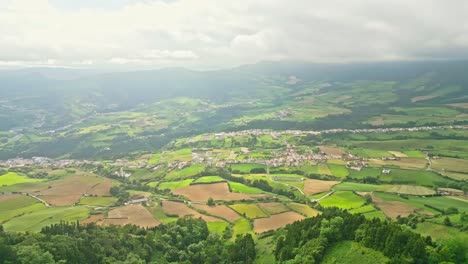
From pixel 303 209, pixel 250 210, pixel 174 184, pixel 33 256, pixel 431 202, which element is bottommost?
pixel 174 184

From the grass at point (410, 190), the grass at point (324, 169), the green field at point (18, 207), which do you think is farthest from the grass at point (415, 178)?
the green field at point (18, 207)

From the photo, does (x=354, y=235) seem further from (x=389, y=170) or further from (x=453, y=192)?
(x=389, y=170)

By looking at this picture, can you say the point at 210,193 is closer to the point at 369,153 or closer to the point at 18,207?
the point at 18,207

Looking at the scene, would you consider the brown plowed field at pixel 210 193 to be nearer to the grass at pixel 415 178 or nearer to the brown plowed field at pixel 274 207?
the brown plowed field at pixel 274 207

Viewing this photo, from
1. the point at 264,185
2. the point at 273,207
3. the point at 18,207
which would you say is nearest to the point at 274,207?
the point at 273,207

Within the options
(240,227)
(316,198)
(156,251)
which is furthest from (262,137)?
(156,251)

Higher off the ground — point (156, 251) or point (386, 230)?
point (386, 230)
